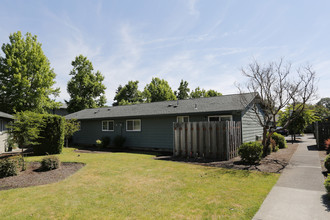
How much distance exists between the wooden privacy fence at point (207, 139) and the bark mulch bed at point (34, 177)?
6.30 meters

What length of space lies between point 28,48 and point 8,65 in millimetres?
3174

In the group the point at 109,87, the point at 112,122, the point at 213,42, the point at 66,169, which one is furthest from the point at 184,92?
the point at 66,169

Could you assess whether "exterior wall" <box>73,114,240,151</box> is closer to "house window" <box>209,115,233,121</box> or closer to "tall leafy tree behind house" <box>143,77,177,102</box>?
"house window" <box>209,115,233,121</box>

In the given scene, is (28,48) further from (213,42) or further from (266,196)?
(266,196)

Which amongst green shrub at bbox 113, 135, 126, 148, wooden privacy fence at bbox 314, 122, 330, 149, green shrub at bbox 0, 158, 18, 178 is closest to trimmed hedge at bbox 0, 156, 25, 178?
green shrub at bbox 0, 158, 18, 178

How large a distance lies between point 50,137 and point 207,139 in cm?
1172

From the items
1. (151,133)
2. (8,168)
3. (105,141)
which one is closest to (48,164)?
(8,168)

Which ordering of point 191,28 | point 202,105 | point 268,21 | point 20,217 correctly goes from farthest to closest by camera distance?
point 202,105 → point 191,28 → point 268,21 → point 20,217

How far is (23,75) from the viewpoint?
23219mm

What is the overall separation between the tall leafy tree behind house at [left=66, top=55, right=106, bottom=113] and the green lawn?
2937 centimetres

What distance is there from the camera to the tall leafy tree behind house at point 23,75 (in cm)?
2273

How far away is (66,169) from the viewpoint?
347 inches

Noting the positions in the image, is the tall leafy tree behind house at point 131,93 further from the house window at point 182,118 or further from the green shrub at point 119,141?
the house window at point 182,118

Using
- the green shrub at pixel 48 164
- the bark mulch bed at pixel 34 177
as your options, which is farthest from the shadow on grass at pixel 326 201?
the green shrub at pixel 48 164
